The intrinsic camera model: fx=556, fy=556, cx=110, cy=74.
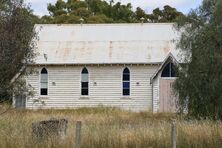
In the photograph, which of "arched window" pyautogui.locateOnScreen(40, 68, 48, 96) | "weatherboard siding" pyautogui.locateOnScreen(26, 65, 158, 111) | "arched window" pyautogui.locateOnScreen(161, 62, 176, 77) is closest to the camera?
"arched window" pyautogui.locateOnScreen(161, 62, 176, 77)

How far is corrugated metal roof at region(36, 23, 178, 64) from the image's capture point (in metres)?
39.3

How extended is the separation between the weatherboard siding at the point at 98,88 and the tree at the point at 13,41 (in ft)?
73.1

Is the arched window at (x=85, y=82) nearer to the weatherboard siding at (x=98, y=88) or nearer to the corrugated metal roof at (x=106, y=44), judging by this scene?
the weatherboard siding at (x=98, y=88)

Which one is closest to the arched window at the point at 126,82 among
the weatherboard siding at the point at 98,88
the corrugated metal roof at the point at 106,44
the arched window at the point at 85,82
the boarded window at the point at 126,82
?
the boarded window at the point at 126,82

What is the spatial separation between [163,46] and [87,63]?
5.62 metres

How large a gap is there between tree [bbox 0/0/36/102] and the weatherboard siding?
22.3 metres

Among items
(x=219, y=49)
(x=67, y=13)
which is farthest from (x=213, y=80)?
(x=67, y=13)

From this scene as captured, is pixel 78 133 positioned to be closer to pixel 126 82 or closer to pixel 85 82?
pixel 126 82

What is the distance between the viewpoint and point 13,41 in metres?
15.9

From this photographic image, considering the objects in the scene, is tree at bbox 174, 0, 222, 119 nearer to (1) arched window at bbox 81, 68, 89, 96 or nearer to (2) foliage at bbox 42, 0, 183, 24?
(1) arched window at bbox 81, 68, 89, 96

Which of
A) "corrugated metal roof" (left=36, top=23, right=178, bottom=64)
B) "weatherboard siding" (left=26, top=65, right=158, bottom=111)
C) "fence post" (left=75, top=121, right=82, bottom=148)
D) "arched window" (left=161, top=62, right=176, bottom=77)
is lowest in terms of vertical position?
"fence post" (left=75, top=121, right=82, bottom=148)

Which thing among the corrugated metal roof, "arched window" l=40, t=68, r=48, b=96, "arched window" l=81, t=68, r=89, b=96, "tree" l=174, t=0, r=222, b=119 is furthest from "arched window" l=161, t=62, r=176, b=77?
"tree" l=174, t=0, r=222, b=119

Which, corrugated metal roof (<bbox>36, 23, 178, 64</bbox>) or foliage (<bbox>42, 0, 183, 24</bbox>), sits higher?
foliage (<bbox>42, 0, 183, 24</bbox>)

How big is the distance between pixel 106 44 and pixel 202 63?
676 inches
